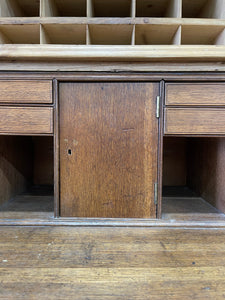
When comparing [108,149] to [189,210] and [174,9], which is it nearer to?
[189,210]

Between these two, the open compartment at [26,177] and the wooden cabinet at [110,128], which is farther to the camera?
the open compartment at [26,177]

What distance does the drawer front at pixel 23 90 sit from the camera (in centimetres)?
115

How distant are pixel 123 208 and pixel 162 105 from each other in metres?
0.71

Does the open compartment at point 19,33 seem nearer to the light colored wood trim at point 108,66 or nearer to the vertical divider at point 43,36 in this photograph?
the vertical divider at point 43,36

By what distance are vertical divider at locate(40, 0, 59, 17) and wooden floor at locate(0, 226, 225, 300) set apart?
4.38ft

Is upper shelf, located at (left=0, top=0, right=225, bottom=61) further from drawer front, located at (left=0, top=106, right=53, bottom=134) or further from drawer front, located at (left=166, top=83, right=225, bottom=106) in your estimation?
drawer front, located at (left=0, top=106, right=53, bottom=134)

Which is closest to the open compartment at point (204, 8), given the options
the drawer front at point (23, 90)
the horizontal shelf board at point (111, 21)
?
the horizontal shelf board at point (111, 21)

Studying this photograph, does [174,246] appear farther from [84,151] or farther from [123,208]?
[84,151]

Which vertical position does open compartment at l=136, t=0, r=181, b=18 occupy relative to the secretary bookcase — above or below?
above

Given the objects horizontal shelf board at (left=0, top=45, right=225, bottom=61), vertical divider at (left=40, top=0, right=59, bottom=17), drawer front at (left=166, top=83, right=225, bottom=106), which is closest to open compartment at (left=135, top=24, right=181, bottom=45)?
horizontal shelf board at (left=0, top=45, right=225, bottom=61)

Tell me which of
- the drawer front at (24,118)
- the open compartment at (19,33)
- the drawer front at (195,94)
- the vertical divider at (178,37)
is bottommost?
the drawer front at (24,118)

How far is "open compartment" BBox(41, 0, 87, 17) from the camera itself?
115 cm

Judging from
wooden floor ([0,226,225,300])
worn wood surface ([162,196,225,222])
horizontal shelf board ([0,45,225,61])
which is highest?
horizontal shelf board ([0,45,225,61])

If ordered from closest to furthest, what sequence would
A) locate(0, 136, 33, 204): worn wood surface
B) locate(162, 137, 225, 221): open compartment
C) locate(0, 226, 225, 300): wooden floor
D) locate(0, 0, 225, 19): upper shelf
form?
locate(0, 226, 225, 300): wooden floor → locate(0, 0, 225, 19): upper shelf → locate(162, 137, 225, 221): open compartment → locate(0, 136, 33, 204): worn wood surface
